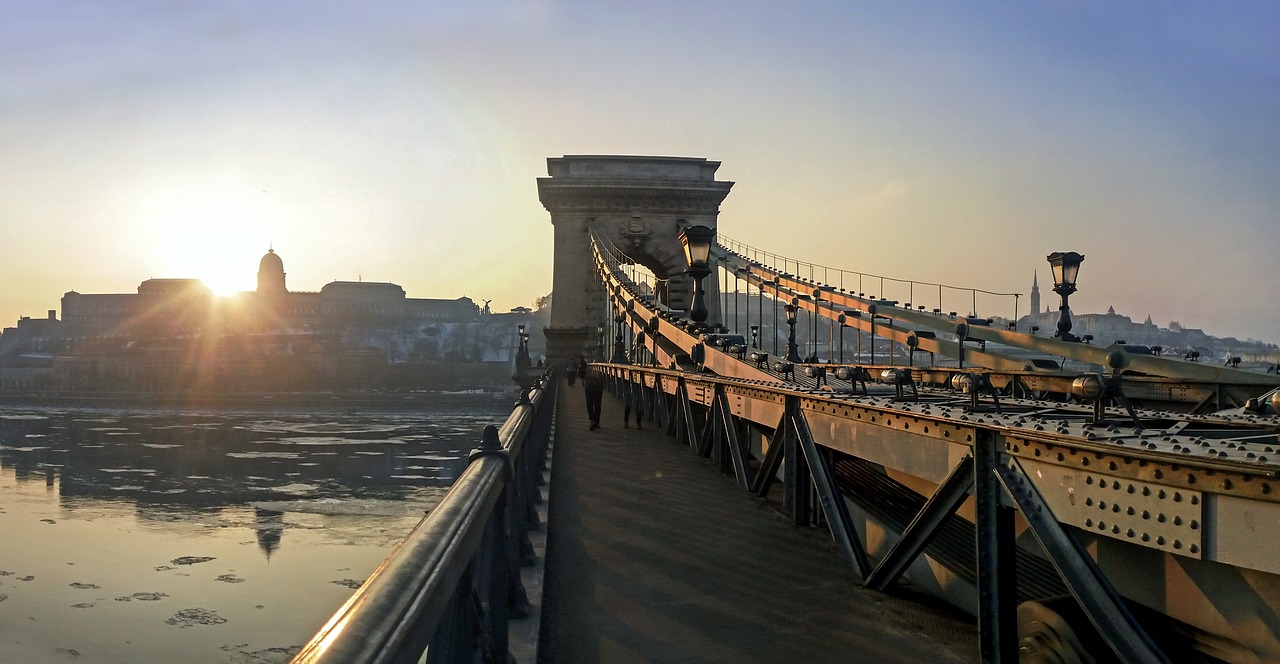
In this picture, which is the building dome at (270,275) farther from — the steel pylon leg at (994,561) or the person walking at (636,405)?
the steel pylon leg at (994,561)

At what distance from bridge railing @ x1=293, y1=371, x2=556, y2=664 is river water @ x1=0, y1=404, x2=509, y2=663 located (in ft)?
36.3

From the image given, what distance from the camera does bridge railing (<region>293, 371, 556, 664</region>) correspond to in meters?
1.32

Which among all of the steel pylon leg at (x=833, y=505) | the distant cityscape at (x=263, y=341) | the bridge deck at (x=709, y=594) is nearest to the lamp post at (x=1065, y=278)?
the bridge deck at (x=709, y=594)

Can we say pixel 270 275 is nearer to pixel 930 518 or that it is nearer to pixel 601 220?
pixel 601 220

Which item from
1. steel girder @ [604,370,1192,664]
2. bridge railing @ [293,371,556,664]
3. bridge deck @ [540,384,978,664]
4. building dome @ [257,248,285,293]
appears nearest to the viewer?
bridge railing @ [293,371,556,664]

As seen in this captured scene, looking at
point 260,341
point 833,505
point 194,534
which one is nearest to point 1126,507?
point 833,505

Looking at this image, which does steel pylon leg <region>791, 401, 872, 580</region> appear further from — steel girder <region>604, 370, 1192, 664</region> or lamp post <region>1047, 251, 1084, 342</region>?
lamp post <region>1047, 251, 1084, 342</region>

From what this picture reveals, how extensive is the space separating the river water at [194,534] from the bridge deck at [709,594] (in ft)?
27.0

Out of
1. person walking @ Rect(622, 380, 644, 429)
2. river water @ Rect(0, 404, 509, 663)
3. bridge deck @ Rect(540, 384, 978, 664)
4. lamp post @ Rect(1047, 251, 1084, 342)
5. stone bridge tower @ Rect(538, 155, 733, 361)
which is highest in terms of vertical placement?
stone bridge tower @ Rect(538, 155, 733, 361)

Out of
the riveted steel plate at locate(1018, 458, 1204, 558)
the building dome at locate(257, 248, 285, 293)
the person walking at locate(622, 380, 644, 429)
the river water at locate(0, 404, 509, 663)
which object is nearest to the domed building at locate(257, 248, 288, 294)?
the building dome at locate(257, 248, 285, 293)

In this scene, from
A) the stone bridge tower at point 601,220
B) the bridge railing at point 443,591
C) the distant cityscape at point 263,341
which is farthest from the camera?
the distant cityscape at point 263,341

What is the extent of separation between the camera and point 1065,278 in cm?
1238

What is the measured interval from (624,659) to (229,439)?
45.1 m

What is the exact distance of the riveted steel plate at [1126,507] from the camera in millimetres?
2746
